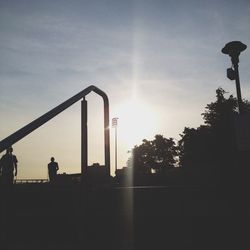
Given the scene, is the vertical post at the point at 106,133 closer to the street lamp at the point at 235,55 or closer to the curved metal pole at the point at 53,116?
the curved metal pole at the point at 53,116

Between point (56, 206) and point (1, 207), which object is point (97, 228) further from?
point (1, 207)

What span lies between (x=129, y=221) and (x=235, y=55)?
20.5 ft

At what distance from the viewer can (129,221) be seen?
168 inches

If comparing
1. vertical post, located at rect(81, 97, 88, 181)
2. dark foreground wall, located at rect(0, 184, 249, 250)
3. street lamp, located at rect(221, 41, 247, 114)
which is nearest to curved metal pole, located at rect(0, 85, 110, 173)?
vertical post, located at rect(81, 97, 88, 181)

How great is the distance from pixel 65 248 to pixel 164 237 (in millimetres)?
1239

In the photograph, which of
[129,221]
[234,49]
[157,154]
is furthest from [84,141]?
[157,154]

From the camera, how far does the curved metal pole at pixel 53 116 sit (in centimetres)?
345

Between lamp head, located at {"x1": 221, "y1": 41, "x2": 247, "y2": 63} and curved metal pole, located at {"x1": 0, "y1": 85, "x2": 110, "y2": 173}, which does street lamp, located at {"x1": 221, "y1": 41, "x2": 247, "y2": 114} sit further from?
curved metal pole, located at {"x1": 0, "y1": 85, "x2": 110, "y2": 173}

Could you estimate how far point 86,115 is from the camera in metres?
5.02

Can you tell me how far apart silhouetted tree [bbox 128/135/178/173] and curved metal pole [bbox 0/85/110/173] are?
96.1m

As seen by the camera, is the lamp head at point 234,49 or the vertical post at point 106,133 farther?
the lamp head at point 234,49

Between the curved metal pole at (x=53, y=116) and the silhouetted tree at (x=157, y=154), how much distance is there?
96109 millimetres

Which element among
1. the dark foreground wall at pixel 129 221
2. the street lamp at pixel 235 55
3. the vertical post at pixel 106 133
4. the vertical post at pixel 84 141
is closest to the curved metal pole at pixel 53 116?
the vertical post at pixel 106 133

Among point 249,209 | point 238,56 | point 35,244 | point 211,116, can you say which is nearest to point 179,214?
point 249,209
